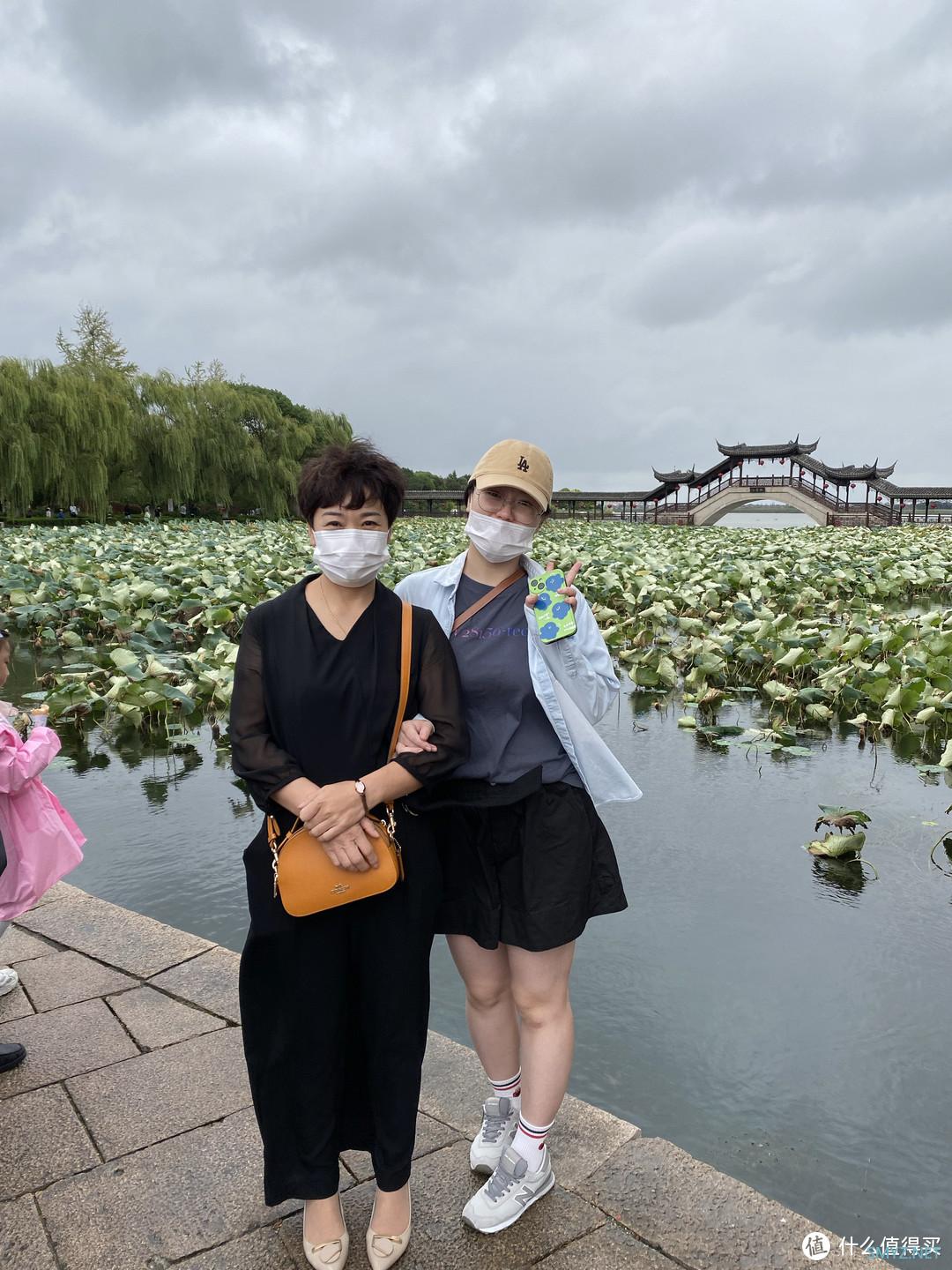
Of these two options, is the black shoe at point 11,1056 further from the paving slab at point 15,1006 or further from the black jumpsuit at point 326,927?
the black jumpsuit at point 326,927

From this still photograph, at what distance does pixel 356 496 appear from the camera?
5.04 feet

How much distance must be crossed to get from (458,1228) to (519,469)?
1.40 metres

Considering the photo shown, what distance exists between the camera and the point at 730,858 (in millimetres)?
3406

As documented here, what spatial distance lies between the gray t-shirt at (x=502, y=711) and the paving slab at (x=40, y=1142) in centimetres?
111

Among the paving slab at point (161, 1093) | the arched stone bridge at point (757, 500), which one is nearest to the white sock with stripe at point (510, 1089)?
the paving slab at point (161, 1093)

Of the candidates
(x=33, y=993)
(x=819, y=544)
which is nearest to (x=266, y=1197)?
(x=33, y=993)

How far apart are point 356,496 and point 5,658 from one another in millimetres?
1059

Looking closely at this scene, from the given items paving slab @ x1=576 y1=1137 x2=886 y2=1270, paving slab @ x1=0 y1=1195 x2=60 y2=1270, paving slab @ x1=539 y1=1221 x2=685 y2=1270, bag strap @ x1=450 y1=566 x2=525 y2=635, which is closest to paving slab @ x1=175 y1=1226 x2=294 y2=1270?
paving slab @ x1=0 y1=1195 x2=60 y2=1270

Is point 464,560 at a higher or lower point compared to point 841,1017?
higher

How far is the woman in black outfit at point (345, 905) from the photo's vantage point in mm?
1469

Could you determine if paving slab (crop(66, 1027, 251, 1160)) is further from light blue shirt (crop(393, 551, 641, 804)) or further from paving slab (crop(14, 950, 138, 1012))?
light blue shirt (crop(393, 551, 641, 804))

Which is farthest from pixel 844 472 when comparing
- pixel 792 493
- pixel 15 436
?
pixel 15 436

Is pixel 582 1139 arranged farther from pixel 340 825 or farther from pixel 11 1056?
pixel 11 1056

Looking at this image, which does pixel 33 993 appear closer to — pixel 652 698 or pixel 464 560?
pixel 464 560
